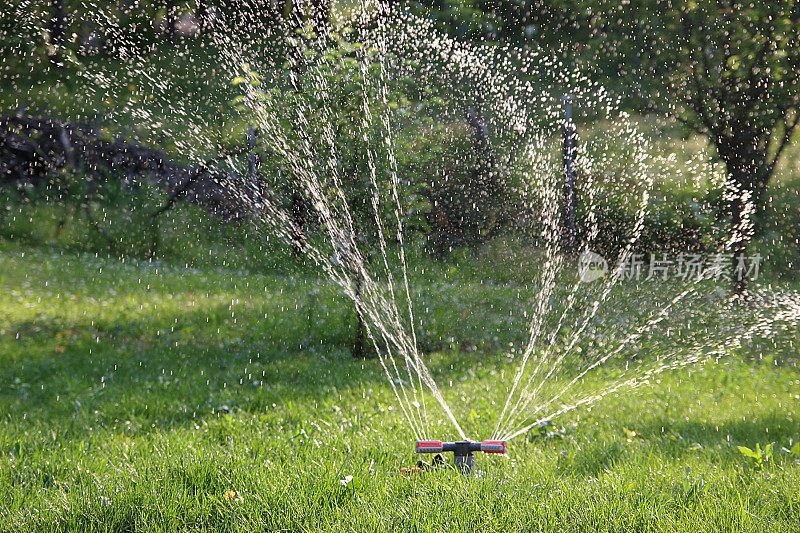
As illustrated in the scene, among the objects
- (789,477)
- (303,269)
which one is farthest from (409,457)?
(303,269)

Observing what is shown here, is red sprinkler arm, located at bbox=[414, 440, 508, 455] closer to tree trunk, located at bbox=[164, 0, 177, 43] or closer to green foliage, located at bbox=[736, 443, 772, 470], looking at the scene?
green foliage, located at bbox=[736, 443, 772, 470]

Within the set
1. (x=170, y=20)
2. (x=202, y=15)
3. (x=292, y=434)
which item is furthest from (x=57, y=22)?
(x=292, y=434)

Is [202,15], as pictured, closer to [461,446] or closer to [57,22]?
[57,22]

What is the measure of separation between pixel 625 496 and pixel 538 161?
44.6 feet

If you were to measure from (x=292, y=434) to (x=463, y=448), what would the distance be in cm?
185

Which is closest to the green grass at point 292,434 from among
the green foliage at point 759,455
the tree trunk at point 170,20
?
the green foliage at point 759,455

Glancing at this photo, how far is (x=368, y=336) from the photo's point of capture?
27.3 ft

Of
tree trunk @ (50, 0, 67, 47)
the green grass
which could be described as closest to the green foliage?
the green grass

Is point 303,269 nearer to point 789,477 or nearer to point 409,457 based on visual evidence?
point 409,457

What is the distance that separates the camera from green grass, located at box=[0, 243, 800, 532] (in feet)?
10.4

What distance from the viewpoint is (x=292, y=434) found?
15.2ft

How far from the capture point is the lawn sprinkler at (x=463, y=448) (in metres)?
3.09

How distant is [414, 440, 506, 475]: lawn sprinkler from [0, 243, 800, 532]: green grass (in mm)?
136

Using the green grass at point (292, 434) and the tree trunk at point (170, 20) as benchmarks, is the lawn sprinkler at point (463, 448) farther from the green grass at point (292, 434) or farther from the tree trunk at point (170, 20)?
the tree trunk at point (170, 20)
